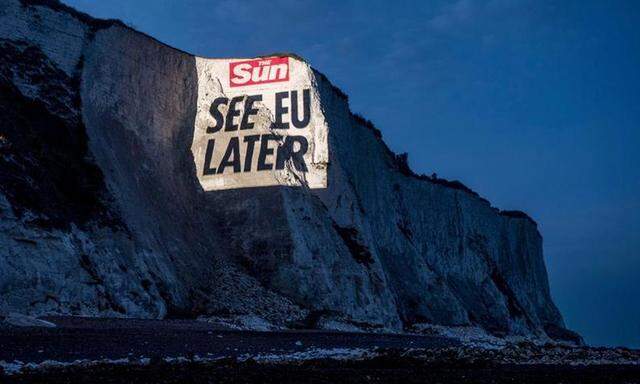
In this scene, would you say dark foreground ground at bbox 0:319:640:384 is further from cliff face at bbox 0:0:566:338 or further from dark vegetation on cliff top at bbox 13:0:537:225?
dark vegetation on cliff top at bbox 13:0:537:225

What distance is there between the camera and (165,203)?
28797 millimetres

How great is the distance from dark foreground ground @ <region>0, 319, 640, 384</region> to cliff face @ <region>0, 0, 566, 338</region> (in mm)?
3976

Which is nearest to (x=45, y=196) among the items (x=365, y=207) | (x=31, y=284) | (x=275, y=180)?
(x=31, y=284)

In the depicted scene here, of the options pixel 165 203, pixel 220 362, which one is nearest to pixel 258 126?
pixel 165 203

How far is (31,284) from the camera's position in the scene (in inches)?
755

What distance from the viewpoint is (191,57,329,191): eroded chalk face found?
3131cm

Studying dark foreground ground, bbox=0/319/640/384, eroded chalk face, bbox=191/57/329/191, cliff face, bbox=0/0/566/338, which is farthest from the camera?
eroded chalk face, bbox=191/57/329/191

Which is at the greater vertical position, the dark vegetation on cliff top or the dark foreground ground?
the dark vegetation on cliff top

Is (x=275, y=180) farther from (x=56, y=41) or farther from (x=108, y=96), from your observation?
(x=56, y=41)

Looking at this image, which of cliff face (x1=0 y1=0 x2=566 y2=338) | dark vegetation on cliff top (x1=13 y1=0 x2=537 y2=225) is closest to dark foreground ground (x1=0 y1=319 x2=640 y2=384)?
cliff face (x1=0 y1=0 x2=566 y2=338)

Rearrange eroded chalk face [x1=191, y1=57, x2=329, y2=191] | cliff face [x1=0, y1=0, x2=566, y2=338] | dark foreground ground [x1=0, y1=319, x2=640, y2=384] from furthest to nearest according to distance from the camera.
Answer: eroded chalk face [x1=191, y1=57, x2=329, y2=191] → cliff face [x1=0, y1=0, x2=566, y2=338] → dark foreground ground [x1=0, y1=319, x2=640, y2=384]

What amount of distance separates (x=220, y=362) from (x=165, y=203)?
16.6 meters

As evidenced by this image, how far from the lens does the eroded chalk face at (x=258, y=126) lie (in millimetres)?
31312

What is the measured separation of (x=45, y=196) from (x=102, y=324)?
5.83 metres
